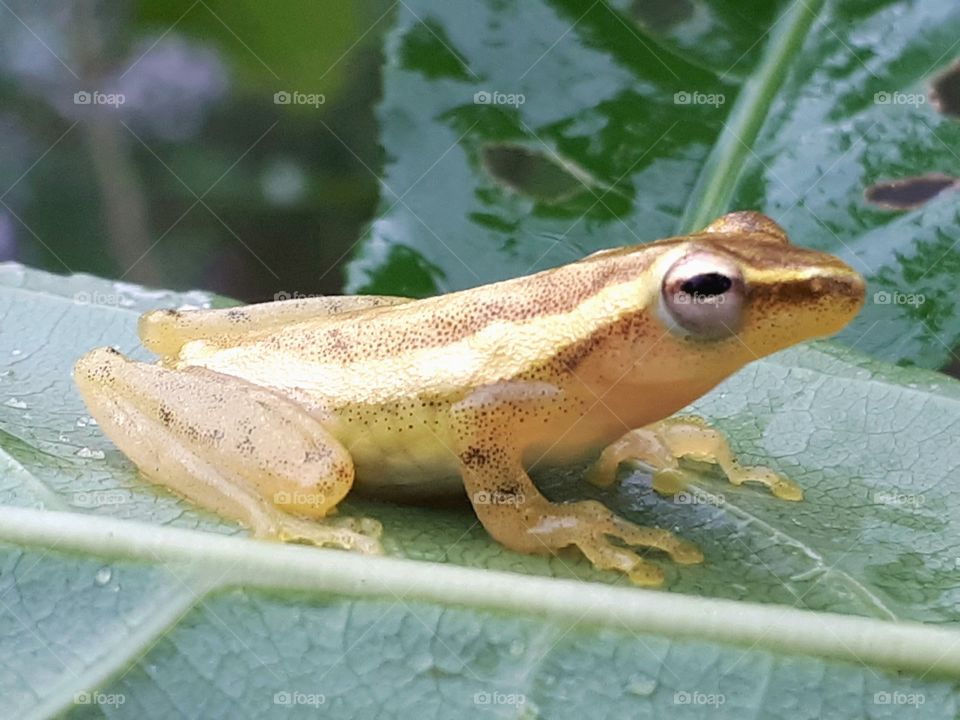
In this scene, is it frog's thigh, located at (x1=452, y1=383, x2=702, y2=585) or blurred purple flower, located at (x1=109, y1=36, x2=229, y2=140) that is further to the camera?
blurred purple flower, located at (x1=109, y1=36, x2=229, y2=140)

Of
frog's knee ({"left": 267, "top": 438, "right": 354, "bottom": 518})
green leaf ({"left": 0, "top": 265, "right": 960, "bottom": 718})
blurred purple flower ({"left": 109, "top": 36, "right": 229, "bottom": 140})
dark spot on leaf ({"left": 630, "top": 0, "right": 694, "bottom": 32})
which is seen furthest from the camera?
blurred purple flower ({"left": 109, "top": 36, "right": 229, "bottom": 140})

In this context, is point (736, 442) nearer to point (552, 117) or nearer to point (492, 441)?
point (492, 441)

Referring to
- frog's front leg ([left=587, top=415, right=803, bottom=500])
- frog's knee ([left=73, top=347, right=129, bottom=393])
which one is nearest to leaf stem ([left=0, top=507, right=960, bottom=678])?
frog's knee ([left=73, top=347, right=129, bottom=393])

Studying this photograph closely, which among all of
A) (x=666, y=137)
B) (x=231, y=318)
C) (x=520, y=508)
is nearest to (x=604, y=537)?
(x=520, y=508)

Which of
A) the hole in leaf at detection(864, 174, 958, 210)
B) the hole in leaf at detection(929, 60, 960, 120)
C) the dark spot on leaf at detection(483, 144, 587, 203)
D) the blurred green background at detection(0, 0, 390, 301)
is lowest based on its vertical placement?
the blurred green background at detection(0, 0, 390, 301)

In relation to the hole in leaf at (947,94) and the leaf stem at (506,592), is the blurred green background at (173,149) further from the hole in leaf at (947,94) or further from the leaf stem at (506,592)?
the leaf stem at (506,592)

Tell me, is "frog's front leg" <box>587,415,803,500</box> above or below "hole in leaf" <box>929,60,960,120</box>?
below

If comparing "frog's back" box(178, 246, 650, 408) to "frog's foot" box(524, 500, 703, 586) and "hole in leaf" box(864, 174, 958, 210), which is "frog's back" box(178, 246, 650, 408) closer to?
"frog's foot" box(524, 500, 703, 586)

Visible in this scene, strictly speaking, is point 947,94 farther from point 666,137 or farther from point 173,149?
point 173,149

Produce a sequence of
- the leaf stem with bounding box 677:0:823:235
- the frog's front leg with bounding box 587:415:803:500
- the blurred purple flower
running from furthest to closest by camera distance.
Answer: the blurred purple flower < the leaf stem with bounding box 677:0:823:235 < the frog's front leg with bounding box 587:415:803:500
